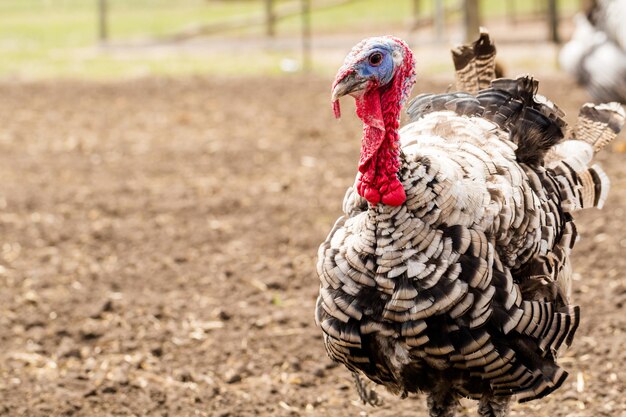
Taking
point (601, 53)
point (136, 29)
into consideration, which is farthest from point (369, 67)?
point (136, 29)

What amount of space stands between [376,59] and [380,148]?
0.30m

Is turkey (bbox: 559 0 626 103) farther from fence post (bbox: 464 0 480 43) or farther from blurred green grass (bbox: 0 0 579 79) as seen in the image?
blurred green grass (bbox: 0 0 579 79)

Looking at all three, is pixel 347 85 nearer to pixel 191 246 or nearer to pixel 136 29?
pixel 191 246

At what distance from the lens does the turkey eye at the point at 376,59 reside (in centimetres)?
320

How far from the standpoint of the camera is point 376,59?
Result: 10.5 ft

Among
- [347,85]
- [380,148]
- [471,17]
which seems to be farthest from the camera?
[471,17]

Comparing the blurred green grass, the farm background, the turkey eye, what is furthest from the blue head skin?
the blurred green grass

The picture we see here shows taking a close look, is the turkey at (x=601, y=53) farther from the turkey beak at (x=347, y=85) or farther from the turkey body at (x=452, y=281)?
the turkey beak at (x=347, y=85)

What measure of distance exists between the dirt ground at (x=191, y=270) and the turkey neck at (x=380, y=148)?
1.60m

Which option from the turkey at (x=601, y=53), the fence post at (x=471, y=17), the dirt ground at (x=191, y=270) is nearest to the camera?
the dirt ground at (x=191, y=270)

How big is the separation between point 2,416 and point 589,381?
2.73 meters

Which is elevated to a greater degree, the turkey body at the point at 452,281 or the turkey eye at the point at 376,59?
the turkey eye at the point at 376,59

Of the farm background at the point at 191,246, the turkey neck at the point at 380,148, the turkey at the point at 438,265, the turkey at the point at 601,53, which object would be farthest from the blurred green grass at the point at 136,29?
the turkey neck at the point at 380,148

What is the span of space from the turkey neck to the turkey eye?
95 mm
